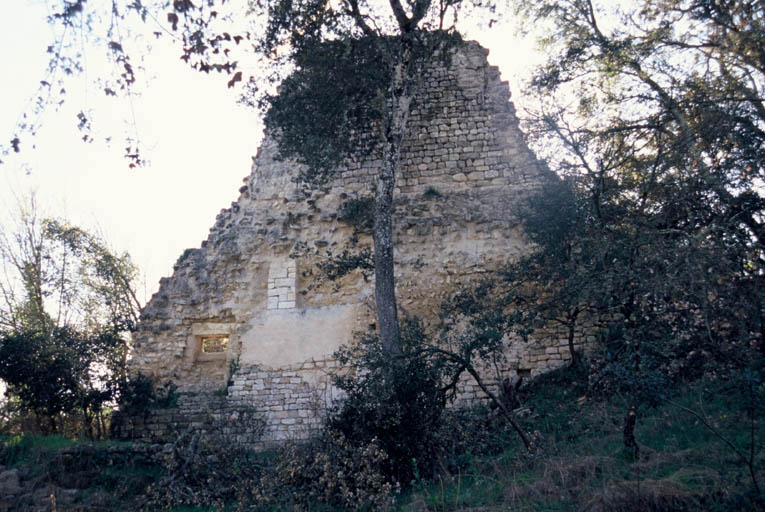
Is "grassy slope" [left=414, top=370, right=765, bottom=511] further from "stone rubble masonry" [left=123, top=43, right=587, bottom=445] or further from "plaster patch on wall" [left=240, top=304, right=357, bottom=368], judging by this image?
"plaster patch on wall" [left=240, top=304, right=357, bottom=368]

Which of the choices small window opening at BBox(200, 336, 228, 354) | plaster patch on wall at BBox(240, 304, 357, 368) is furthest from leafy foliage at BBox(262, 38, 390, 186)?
small window opening at BBox(200, 336, 228, 354)

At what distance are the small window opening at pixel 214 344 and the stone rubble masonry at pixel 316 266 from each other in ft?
0.87

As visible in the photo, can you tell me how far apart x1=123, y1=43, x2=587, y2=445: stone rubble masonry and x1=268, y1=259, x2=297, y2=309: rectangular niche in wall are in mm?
21

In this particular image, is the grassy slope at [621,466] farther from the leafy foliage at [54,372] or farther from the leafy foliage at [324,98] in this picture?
the leafy foliage at [54,372]

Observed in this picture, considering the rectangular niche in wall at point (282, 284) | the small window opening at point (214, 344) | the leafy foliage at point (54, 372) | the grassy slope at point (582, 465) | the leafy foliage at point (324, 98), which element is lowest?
the grassy slope at point (582, 465)

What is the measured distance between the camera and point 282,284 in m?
10.9

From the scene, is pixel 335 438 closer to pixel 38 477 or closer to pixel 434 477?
pixel 434 477

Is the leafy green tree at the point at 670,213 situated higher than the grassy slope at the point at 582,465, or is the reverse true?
the leafy green tree at the point at 670,213

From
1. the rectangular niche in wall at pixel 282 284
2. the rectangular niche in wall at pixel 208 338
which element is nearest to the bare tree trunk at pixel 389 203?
the rectangular niche in wall at pixel 282 284

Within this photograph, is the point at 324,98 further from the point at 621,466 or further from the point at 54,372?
the point at 621,466

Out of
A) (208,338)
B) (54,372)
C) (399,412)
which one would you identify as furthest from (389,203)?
(54,372)

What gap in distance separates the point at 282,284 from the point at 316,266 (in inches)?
29.6

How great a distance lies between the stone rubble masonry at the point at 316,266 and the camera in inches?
392

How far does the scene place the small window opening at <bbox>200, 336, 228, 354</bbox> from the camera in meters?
11.1
